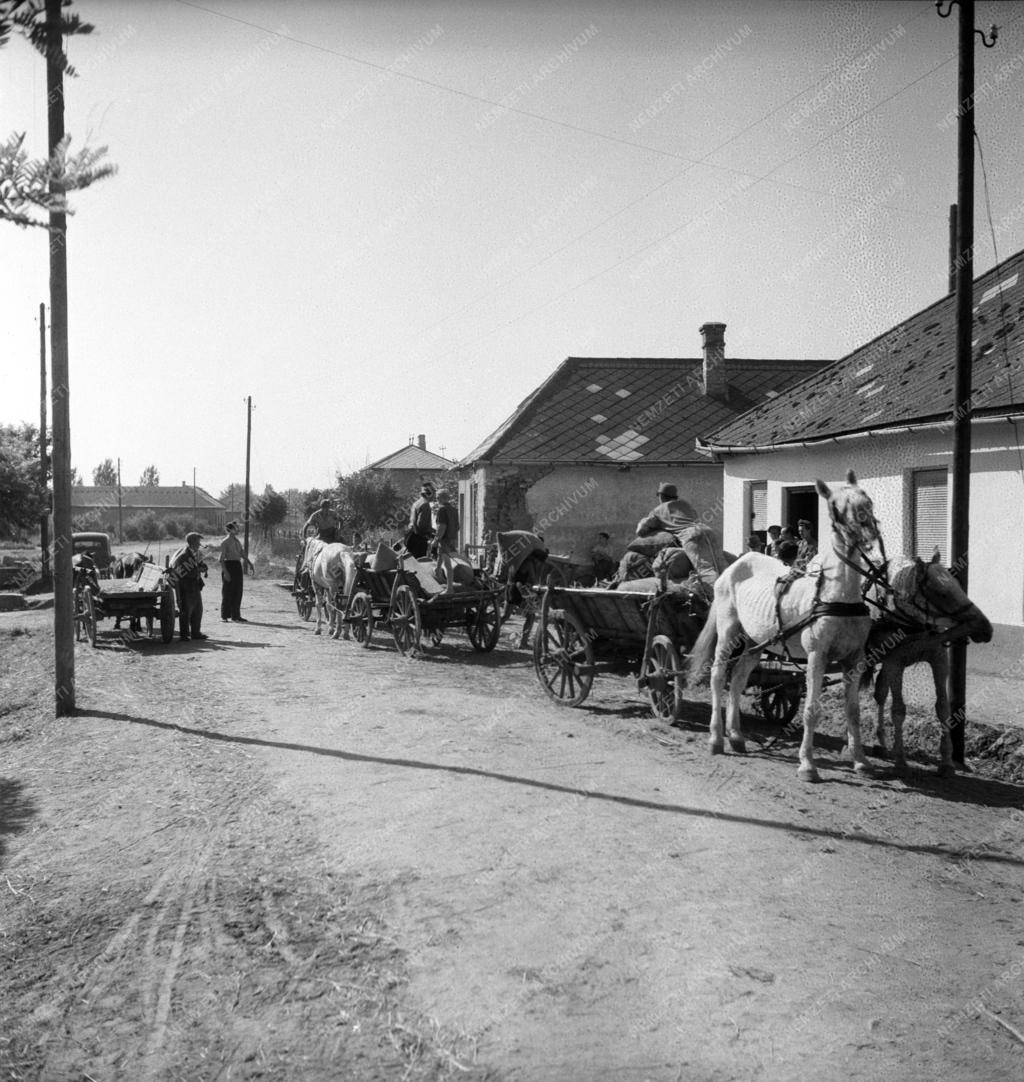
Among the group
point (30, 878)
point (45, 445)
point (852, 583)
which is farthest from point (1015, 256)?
point (45, 445)

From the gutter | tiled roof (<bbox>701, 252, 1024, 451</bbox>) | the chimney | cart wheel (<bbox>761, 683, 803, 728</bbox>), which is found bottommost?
cart wheel (<bbox>761, 683, 803, 728</bbox>)

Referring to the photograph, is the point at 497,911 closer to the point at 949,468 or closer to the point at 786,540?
the point at 786,540

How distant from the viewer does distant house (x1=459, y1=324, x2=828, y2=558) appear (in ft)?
82.0

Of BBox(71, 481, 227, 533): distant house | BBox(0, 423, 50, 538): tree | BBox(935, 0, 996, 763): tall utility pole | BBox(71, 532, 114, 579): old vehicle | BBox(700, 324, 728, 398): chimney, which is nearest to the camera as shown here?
BBox(935, 0, 996, 763): tall utility pole

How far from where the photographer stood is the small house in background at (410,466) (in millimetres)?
55812

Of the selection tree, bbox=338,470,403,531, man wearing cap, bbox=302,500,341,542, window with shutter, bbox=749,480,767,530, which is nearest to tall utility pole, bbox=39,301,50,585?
tree, bbox=338,470,403,531

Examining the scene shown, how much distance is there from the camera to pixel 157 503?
357 ft

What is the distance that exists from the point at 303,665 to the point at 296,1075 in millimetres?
9343

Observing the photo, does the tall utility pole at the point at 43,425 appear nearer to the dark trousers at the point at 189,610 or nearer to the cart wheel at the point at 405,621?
the dark trousers at the point at 189,610

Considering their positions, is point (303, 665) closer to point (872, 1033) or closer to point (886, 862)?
point (886, 862)

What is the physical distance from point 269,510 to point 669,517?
1703 inches

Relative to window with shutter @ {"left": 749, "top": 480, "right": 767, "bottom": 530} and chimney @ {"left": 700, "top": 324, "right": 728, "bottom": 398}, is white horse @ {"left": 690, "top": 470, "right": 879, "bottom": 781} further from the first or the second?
chimney @ {"left": 700, "top": 324, "right": 728, "bottom": 398}

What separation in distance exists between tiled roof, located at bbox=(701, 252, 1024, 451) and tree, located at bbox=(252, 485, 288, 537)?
35.6 meters

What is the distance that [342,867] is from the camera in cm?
517
